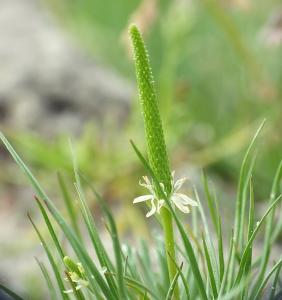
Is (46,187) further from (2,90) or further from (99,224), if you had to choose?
(2,90)

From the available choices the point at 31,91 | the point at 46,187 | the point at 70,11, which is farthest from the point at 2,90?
Result: the point at 70,11

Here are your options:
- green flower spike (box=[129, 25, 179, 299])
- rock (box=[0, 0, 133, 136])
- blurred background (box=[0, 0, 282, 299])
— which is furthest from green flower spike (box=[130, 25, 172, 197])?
rock (box=[0, 0, 133, 136])

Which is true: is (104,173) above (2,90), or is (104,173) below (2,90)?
below

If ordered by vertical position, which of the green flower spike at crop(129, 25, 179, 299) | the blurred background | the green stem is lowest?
the green stem

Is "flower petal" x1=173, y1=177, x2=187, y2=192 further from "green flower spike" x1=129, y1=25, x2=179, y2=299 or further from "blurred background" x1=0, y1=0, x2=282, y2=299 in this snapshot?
"blurred background" x1=0, y1=0, x2=282, y2=299

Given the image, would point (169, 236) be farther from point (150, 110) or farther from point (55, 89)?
point (55, 89)

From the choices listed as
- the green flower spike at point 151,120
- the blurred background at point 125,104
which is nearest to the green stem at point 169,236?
the green flower spike at point 151,120

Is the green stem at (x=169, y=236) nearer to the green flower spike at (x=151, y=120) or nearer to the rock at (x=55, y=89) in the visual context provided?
the green flower spike at (x=151, y=120)

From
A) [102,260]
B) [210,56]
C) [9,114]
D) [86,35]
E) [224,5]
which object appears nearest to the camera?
[102,260]

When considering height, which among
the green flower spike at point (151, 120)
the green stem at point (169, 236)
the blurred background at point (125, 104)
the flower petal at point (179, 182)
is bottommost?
the green stem at point (169, 236)
